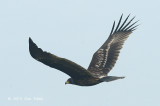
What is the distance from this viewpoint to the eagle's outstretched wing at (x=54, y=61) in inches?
576

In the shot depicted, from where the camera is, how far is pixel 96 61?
19.7m

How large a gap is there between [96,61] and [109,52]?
924mm

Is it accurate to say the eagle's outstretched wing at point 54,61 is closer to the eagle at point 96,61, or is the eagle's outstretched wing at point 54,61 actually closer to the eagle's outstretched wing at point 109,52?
the eagle at point 96,61

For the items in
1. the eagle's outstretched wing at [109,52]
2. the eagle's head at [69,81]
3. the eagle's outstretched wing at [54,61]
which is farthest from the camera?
the eagle's outstretched wing at [109,52]

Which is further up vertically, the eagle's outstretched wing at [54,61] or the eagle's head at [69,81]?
the eagle's outstretched wing at [54,61]

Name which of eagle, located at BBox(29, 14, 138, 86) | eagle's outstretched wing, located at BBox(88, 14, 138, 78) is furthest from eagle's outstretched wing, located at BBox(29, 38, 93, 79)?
eagle's outstretched wing, located at BBox(88, 14, 138, 78)

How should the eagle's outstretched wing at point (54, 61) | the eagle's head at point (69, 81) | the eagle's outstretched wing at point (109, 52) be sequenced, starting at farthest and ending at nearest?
the eagle's outstretched wing at point (109, 52) < the eagle's head at point (69, 81) < the eagle's outstretched wing at point (54, 61)

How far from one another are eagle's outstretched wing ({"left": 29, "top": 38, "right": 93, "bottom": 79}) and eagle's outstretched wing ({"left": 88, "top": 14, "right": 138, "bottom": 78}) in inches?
103

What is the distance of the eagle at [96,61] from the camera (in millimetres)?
14891

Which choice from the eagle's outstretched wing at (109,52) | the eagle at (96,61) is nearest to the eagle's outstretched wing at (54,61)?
the eagle at (96,61)

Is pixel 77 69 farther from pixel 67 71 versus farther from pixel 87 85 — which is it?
pixel 87 85

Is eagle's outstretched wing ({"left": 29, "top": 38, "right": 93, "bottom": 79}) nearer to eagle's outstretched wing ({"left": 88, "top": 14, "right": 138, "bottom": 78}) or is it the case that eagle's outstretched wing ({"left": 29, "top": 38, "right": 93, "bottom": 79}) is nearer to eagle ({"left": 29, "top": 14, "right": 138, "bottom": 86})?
eagle ({"left": 29, "top": 14, "right": 138, "bottom": 86})

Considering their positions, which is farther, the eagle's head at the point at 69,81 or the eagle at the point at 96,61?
the eagle's head at the point at 69,81

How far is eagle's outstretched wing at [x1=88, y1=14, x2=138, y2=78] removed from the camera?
19062 millimetres
